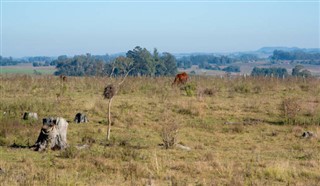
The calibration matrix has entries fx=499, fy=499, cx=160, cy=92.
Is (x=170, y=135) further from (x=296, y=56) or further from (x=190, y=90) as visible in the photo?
(x=296, y=56)

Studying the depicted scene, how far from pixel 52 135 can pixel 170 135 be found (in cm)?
335

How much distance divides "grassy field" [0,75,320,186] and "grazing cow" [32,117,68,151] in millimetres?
362

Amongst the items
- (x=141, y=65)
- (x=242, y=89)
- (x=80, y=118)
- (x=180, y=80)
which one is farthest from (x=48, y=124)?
(x=141, y=65)

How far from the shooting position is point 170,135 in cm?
1428

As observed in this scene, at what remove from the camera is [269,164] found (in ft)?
36.1

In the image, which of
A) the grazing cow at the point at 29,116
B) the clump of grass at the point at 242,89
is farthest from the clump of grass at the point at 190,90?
the grazing cow at the point at 29,116

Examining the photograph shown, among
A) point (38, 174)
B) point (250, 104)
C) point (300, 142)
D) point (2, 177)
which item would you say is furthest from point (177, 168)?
point (250, 104)

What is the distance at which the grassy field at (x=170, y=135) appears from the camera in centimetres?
992

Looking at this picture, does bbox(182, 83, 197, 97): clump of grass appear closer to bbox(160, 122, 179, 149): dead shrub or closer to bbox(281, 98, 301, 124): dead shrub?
bbox(281, 98, 301, 124): dead shrub

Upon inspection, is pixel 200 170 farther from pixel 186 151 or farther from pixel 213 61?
pixel 213 61

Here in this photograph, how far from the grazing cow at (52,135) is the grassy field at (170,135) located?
36cm

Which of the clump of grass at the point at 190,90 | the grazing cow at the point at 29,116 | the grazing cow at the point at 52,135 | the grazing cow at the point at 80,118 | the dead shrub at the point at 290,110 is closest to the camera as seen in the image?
the grazing cow at the point at 52,135

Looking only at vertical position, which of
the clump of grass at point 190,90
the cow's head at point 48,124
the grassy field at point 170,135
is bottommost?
the grassy field at point 170,135

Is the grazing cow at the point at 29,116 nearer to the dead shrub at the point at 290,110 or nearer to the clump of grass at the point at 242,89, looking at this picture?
the dead shrub at the point at 290,110
